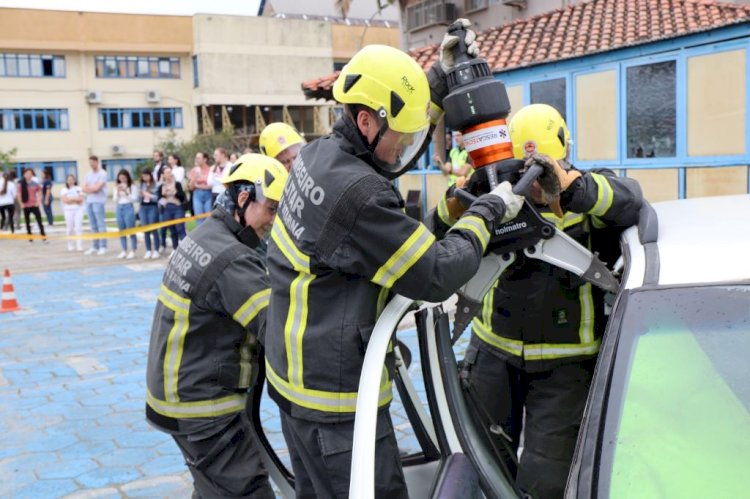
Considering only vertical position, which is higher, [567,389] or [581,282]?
[581,282]

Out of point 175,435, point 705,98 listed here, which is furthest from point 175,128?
point 175,435

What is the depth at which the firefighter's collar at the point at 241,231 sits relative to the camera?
306cm

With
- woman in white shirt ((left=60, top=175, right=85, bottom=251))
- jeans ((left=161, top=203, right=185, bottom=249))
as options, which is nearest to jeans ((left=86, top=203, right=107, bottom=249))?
woman in white shirt ((left=60, top=175, right=85, bottom=251))

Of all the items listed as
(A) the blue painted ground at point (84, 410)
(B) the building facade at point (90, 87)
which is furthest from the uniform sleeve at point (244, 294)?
(B) the building facade at point (90, 87)

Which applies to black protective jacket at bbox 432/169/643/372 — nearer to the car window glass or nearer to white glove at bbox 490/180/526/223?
white glove at bbox 490/180/526/223

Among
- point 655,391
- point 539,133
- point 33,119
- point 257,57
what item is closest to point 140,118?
point 33,119

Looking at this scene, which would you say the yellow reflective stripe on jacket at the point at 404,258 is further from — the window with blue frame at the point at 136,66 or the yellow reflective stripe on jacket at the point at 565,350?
the window with blue frame at the point at 136,66

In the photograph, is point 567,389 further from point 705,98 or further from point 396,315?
point 705,98

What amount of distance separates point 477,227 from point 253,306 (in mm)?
948

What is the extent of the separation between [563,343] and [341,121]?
133 centimetres

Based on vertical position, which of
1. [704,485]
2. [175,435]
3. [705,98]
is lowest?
[175,435]

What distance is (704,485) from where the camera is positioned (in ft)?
5.49

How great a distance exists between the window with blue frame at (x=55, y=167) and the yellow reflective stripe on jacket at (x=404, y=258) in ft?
145

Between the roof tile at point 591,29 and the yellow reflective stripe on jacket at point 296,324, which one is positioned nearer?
the yellow reflective stripe on jacket at point 296,324
